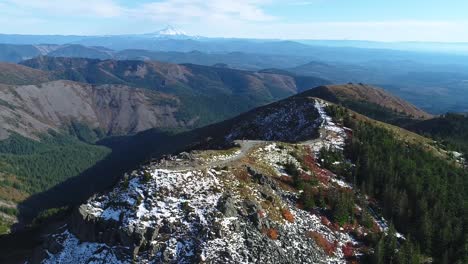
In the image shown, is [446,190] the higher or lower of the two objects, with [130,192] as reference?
lower

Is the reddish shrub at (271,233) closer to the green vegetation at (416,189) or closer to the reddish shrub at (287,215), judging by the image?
the reddish shrub at (287,215)

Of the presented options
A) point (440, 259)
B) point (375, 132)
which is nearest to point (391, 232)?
point (440, 259)

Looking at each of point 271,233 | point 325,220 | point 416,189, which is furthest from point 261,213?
point 416,189

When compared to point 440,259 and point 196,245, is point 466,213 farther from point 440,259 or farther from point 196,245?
point 196,245

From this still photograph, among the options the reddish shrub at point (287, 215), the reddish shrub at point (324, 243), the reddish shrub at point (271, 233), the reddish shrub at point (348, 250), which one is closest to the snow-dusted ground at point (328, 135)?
the reddish shrub at point (287, 215)

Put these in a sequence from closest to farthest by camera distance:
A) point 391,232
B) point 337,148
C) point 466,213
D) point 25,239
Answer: point 391,232
point 466,213
point 25,239
point 337,148

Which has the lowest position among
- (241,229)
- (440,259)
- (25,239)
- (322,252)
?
(25,239)
